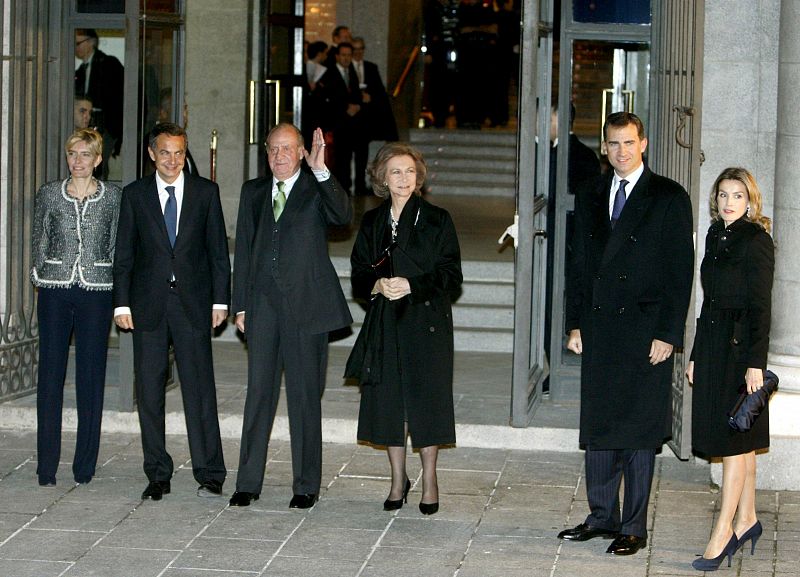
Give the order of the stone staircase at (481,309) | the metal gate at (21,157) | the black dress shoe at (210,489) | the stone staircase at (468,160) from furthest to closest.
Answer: the stone staircase at (468,160)
the stone staircase at (481,309)
the metal gate at (21,157)
the black dress shoe at (210,489)

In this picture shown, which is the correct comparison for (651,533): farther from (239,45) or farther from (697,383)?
(239,45)

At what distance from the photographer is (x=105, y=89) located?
Result: 9570mm

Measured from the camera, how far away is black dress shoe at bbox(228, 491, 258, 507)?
6.76 metres

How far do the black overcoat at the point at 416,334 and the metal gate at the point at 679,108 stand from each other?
4.97 ft

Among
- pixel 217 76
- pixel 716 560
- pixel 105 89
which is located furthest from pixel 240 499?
pixel 217 76

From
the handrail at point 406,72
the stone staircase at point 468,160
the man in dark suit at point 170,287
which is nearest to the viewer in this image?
the man in dark suit at point 170,287

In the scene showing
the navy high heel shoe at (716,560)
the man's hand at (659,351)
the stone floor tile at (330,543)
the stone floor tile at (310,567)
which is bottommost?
the stone floor tile at (310,567)

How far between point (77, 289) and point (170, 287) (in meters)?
0.51

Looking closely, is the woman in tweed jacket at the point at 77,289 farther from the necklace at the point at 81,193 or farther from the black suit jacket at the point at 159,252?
the black suit jacket at the point at 159,252

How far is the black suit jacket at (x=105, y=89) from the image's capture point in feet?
31.2

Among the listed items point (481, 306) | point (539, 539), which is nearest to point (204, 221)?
point (539, 539)

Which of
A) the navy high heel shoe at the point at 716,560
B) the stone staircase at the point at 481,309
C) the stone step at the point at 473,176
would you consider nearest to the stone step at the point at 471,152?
the stone step at the point at 473,176

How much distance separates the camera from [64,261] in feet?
22.8

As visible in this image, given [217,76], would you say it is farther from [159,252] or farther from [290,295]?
[290,295]
